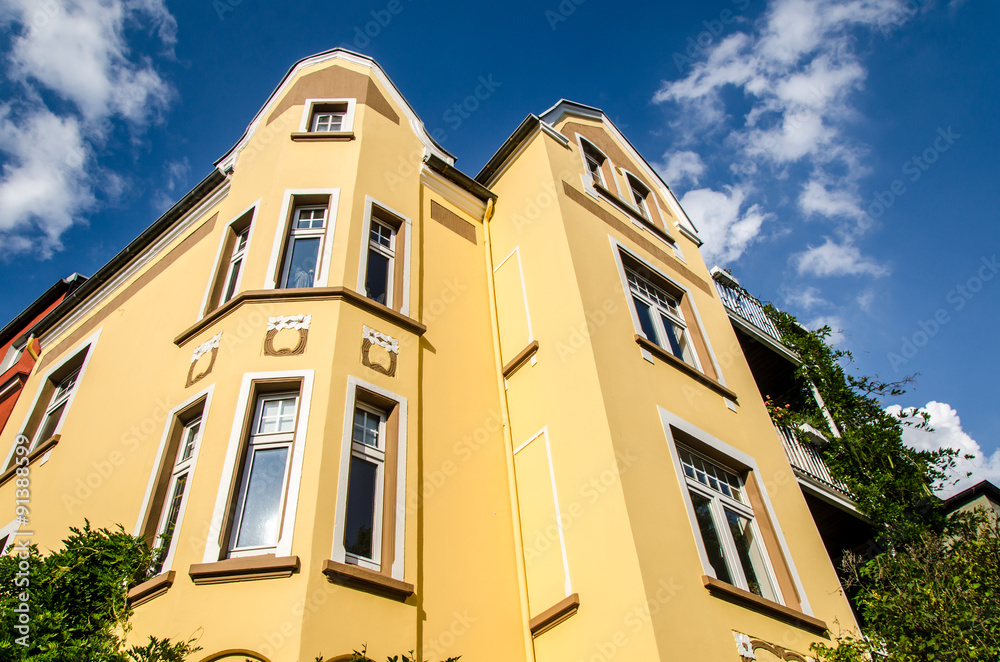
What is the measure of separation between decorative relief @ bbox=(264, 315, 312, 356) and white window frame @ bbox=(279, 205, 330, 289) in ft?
2.62

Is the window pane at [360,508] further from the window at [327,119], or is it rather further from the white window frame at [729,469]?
the window at [327,119]

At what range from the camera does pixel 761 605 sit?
7.45m

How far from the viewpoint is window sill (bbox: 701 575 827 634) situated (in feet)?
23.0

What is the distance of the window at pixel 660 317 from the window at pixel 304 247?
474cm

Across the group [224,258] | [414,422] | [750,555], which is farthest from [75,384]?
[750,555]

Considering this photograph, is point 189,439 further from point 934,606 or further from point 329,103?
point 934,606

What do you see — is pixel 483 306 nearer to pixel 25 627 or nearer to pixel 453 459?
pixel 453 459

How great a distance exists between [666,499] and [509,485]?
1947 mm

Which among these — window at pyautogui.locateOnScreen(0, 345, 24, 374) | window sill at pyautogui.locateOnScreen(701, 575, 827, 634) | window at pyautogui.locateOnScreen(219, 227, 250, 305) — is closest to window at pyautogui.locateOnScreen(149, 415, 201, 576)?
window at pyautogui.locateOnScreen(219, 227, 250, 305)

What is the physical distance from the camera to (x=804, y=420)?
13.5 metres

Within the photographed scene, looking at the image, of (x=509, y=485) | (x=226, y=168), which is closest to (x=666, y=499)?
(x=509, y=485)

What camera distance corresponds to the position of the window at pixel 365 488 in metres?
6.59

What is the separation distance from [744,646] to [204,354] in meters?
6.91

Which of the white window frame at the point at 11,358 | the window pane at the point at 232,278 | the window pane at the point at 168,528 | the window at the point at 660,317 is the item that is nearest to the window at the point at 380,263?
the window pane at the point at 232,278
